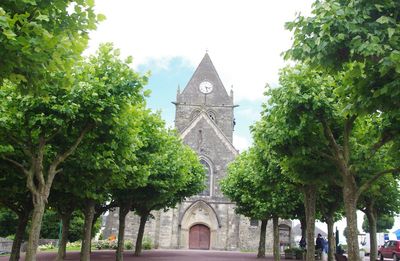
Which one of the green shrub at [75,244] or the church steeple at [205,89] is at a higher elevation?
the church steeple at [205,89]

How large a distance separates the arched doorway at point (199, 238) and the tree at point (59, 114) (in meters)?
36.4

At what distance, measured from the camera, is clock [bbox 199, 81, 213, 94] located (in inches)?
2431

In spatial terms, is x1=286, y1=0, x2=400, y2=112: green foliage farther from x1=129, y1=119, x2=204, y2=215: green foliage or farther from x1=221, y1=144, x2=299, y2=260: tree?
x1=129, y1=119, x2=204, y2=215: green foliage

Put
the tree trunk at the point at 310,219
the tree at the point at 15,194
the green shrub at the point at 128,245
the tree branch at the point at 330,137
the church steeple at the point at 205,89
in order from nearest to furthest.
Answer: the tree branch at the point at 330,137, the tree at the point at 15,194, the tree trunk at the point at 310,219, the green shrub at the point at 128,245, the church steeple at the point at 205,89

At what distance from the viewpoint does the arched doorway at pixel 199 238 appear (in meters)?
47.7

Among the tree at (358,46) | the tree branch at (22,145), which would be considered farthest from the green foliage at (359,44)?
the tree branch at (22,145)

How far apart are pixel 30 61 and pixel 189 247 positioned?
141ft

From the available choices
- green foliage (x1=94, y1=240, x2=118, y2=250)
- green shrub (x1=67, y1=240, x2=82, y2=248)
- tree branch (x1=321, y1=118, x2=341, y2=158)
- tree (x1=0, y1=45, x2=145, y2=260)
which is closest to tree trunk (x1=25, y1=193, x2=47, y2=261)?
tree (x1=0, y1=45, x2=145, y2=260)

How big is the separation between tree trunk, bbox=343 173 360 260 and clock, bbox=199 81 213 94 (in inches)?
1962

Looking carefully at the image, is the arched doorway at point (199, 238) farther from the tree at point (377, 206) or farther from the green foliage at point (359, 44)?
the green foliage at point (359, 44)

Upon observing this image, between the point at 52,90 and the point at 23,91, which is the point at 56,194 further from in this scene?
the point at 23,91

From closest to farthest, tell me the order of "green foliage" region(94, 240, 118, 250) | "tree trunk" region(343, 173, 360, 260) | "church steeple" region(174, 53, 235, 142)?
"tree trunk" region(343, 173, 360, 260) → "green foliage" region(94, 240, 118, 250) → "church steeple" region(174, 53, 235, 142)

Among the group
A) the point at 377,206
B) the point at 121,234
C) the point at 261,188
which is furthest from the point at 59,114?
the point at 377,206

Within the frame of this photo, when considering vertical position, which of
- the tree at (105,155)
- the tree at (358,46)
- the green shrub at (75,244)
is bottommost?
the green shrub at (75,244)
